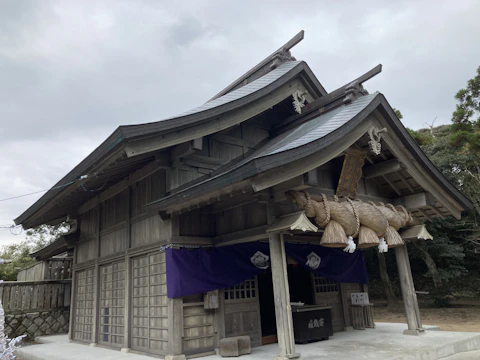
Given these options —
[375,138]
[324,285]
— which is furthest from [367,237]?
[324,285]

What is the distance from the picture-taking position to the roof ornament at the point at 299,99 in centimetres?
885

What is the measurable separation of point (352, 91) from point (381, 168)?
1819mm

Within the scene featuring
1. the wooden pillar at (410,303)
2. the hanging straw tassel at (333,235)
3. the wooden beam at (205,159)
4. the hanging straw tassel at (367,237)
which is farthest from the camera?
the wooden pillar at (410,303)

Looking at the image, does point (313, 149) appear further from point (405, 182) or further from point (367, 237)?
point (405, 182)

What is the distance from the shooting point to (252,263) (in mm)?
7629

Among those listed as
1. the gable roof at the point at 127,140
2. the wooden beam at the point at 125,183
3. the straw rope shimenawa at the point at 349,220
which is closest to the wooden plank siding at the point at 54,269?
the wooden beam at the point at 125,183

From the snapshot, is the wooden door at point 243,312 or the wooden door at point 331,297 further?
the wooden door at point 331,297

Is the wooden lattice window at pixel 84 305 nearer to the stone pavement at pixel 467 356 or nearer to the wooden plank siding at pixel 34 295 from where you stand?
the wooden plank siding at pixel 34 295

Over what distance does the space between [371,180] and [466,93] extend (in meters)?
14.7

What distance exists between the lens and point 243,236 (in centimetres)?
697

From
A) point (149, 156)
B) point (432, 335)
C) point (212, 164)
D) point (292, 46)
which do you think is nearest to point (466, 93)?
point (292, 46)

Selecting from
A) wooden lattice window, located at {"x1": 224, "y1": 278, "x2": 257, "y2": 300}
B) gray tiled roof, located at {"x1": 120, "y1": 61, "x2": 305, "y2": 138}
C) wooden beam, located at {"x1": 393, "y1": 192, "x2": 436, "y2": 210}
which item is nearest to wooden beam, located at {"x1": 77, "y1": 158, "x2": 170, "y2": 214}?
gray tiled roof, located at {"x1": 120, "y1": 61, "x2": 305, "y2": 138}

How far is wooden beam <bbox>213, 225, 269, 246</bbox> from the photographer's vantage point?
6.52 m

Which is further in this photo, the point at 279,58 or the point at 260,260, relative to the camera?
the point at 279,58
